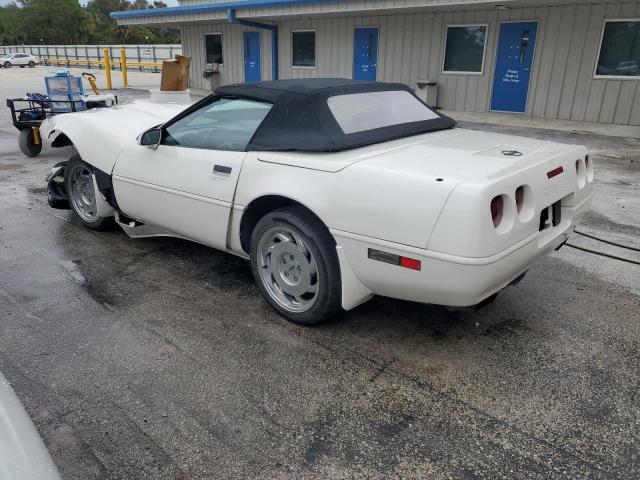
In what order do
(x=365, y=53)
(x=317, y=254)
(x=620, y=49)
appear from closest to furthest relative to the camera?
(x=317, y=254) < (x=620, y=49) < (x=365, y=53)

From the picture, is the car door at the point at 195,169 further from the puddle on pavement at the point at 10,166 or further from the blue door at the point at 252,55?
the blue door at the point at 252,55

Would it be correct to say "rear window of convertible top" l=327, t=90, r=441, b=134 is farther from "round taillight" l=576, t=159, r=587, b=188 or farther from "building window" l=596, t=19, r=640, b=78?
"building window" l=596, t=19, r=640, b=78

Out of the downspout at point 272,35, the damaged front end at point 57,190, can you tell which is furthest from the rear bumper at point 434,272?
the downspout at point 272,35

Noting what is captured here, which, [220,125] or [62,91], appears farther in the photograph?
[62,91]

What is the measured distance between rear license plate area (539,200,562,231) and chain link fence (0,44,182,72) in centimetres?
3578

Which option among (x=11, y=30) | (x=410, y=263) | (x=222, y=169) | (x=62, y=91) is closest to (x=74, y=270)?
(x=222, y=169)

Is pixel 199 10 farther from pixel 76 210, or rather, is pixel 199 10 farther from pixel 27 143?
pixel 76 210

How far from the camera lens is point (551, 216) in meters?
3.10

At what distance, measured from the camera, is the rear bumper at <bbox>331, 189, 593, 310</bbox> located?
2576 mm

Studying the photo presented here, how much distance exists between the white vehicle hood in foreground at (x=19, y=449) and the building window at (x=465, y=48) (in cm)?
1390

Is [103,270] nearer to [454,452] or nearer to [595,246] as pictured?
[454,452]

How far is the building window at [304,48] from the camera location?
1708 centimetres

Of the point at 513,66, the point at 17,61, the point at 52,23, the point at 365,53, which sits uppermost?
the point at 52,23

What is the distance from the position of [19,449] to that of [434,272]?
1870mm
